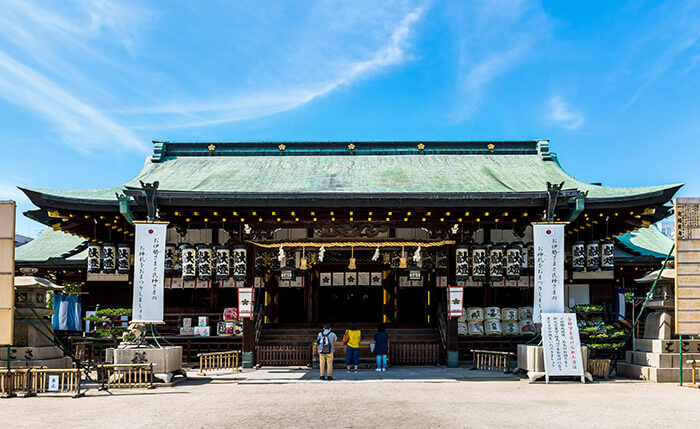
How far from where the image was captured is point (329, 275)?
72.1 feet

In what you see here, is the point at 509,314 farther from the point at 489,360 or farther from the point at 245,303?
the point at 245,303

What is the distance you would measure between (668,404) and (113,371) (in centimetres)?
1370

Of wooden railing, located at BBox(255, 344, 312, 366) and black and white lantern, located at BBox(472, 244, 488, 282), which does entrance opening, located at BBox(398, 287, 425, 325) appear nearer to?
black and white lantern, located at BBox(472, 244, 488, 282)

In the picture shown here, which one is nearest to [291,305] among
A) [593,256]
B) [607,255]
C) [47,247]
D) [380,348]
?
[380,348]

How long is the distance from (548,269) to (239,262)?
32.3ft

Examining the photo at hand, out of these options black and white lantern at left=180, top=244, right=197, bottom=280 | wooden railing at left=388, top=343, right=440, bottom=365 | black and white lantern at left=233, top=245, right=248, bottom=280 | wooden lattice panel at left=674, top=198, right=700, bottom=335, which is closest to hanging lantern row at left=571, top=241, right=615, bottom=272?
wooden lattice panel at left=674, top=198, right=700, bottom=335

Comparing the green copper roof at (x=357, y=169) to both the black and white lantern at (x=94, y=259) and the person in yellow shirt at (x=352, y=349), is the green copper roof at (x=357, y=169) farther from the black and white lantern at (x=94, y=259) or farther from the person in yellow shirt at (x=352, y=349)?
the person in yellow shirt at (x=352, y=349)

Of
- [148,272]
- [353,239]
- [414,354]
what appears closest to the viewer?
[148,272]

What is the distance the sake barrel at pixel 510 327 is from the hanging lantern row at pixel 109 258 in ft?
43.8

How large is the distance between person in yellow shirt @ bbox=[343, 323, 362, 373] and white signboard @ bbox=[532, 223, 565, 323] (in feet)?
17.9

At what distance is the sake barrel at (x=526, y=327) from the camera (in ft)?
61.3

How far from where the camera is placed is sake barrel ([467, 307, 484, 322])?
1881 cm

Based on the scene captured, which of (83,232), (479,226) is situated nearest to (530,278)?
(479,226)

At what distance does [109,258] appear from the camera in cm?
1797
